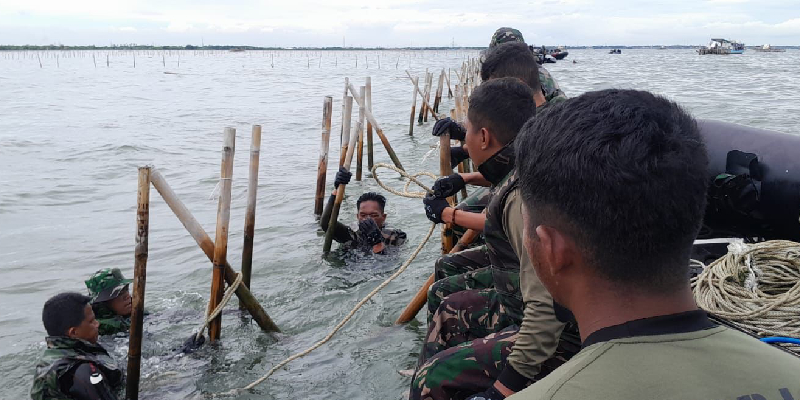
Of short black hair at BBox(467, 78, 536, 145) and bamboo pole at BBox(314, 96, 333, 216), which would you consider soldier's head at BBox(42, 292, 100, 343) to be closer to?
short black hair at BBox(467, 78, 536, 145)

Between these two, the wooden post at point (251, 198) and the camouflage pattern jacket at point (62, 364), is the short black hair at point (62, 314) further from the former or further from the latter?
the wooden post at point (251, 198)

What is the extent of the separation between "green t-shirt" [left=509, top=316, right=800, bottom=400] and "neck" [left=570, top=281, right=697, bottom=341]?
7cm

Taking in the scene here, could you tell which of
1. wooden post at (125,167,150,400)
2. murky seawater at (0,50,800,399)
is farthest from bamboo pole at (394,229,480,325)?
wooden post at (125,167,150,400)

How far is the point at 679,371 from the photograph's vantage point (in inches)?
41.7

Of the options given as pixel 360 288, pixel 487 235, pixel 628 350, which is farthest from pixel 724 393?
pixel 360 288

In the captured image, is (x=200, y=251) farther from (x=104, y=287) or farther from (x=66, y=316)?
(x=66, y=316)

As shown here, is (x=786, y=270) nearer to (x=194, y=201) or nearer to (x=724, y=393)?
(x=724, y=393)

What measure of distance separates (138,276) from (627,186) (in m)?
3.63

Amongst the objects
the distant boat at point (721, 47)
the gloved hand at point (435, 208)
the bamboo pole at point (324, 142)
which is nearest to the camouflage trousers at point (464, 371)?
the gloved hand at point (435, 208)

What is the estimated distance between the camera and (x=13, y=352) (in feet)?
19.5

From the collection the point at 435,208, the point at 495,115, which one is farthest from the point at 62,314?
the point at 495,115

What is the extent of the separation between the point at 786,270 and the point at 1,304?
25.8 feet

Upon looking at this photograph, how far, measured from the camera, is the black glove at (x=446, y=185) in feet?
13.4

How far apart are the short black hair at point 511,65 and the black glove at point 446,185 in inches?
45.7
